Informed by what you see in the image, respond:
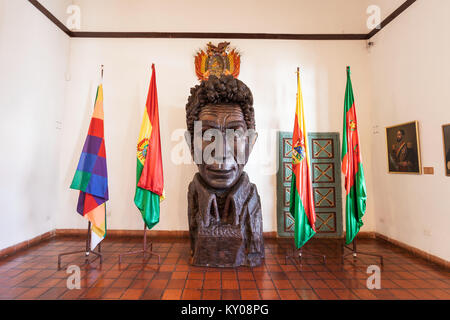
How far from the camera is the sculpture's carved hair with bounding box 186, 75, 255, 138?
2.86 m

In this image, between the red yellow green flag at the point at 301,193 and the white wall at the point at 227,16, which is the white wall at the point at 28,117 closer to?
the white wall at the point at 227,16

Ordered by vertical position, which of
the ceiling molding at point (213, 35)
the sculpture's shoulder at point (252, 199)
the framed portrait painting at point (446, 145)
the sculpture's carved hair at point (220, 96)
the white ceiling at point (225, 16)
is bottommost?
the sculpture's shoulder at point (252, 199)

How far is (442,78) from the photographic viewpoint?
280 cm

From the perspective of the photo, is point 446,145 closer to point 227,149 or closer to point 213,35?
point 227,149

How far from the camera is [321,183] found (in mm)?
4004

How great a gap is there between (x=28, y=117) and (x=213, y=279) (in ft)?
11.4

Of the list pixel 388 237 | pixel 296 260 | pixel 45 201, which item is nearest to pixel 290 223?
pixel 296 260

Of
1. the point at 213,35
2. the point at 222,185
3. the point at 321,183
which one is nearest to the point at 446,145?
the point at 321,183

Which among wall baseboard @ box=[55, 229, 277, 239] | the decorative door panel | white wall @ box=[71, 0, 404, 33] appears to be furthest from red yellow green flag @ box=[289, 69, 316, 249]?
white wall @ box=[71, 0, 404, 33]

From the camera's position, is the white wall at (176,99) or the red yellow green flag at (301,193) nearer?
the red yellow green flag at (301,193)

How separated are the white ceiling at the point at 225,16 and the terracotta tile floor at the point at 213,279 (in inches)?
153

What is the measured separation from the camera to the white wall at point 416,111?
281 centimetres

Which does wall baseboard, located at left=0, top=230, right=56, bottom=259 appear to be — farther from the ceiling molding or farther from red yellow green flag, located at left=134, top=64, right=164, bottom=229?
the ceiling molding

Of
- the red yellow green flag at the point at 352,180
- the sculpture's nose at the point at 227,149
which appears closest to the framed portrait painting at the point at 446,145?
the red yellow green flag at the point at 352,180
